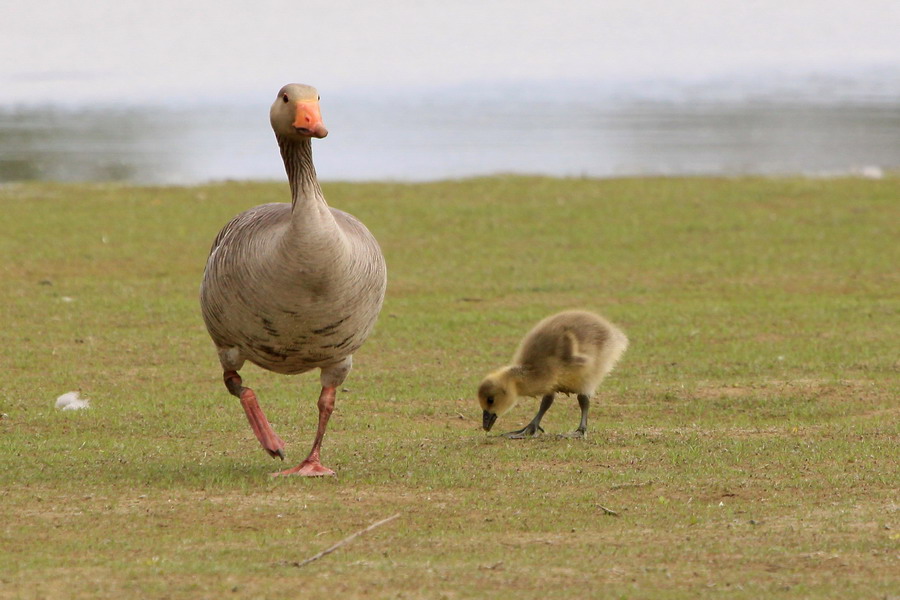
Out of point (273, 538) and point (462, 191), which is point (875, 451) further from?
point (462, 191)

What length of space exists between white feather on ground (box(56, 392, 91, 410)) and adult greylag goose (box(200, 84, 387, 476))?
9.11 ft

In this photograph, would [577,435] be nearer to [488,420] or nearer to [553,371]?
[553,371]

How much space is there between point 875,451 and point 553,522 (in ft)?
9.83

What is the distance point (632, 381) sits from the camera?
37.3ft

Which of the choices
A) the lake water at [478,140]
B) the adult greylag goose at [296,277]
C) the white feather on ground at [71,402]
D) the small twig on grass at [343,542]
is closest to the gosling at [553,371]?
the adult greylag goose at [296,277]

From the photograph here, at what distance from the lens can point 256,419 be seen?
26.0ft

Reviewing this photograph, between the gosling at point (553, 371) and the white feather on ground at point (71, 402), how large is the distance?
3.36 meters

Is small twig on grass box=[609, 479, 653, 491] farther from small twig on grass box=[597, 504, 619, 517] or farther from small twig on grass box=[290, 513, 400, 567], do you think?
small twig on grass box=[290, 513, 400, 567]

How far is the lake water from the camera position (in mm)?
34000

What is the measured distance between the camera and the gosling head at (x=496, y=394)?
9.29 meters

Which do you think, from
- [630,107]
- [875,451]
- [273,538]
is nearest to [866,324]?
[875,451]

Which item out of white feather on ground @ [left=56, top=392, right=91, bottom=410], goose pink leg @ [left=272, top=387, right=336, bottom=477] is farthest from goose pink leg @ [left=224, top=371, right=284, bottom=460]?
white feather on ground @ [left=56, top=392, right=91, bottom=410]

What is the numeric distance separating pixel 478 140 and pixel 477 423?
121 feet

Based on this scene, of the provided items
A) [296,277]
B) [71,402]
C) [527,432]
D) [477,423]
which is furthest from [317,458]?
[71,402]
